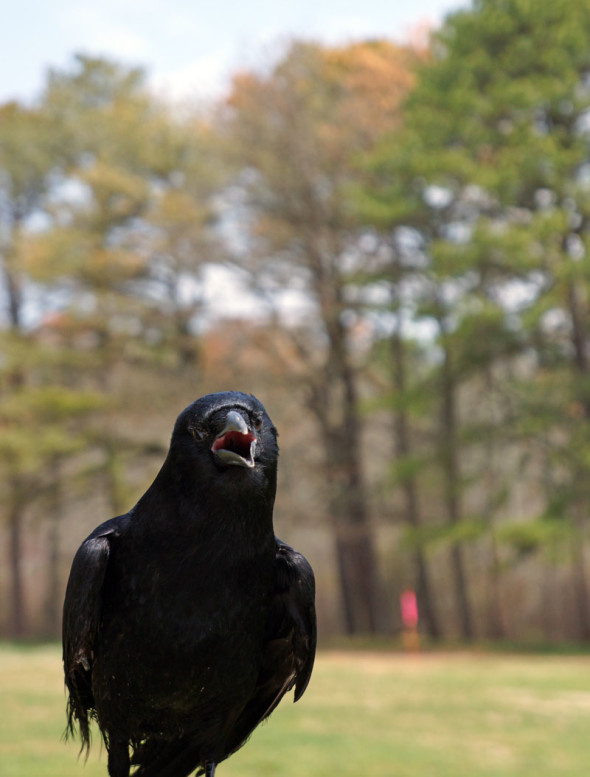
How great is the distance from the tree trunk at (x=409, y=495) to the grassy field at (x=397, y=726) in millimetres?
6589

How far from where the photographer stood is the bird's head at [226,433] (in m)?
1.69

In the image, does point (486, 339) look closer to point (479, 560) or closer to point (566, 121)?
point (566, 121)

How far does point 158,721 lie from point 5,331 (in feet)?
81.6

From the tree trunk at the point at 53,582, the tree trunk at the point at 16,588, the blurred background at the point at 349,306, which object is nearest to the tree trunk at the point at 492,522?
the blurred background at the point at 349,306

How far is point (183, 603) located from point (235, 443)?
0.38 metres

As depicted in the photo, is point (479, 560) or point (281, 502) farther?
point (479, 560)

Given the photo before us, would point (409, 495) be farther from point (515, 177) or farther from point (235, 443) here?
point (235, 443)

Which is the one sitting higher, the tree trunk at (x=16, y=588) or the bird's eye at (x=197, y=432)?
the bird's eye at (x=197, y=432)

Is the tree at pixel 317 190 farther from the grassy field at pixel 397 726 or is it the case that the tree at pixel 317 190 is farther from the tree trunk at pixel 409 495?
the grassy field at pixel 397 726

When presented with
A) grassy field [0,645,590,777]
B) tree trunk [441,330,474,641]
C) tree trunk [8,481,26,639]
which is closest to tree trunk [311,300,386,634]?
tree trunk [441,330,474,641]

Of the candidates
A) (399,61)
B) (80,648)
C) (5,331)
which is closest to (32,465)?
(5,331)

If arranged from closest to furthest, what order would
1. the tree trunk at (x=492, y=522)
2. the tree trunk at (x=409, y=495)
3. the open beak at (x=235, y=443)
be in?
the open beak at (x=235, y=443)
the tree trunk at (x=492, y=522)
the tree trunk at (x=409, y=495)

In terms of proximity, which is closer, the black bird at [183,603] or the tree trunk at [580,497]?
the black bird at [183,603]

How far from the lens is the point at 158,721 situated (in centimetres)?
189
